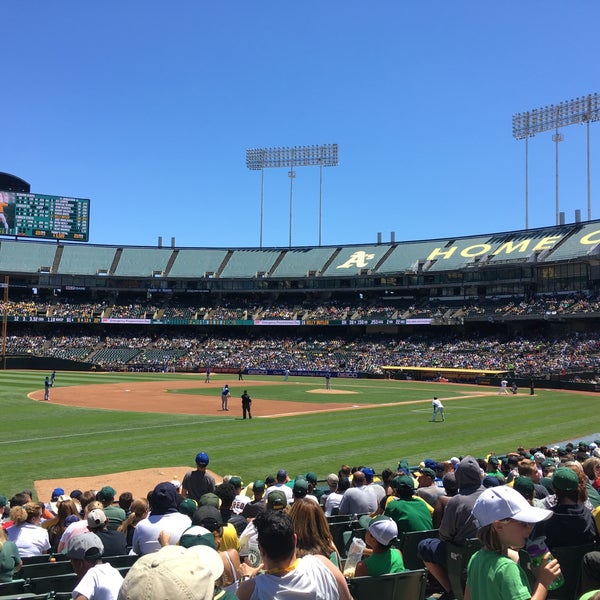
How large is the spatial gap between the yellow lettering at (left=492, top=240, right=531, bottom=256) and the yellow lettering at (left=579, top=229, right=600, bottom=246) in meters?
6.86

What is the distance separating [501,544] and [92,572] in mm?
3235

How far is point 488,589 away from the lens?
12.2 feet

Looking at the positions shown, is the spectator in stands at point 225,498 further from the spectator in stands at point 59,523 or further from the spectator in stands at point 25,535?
the spectator in stands at point 59,523

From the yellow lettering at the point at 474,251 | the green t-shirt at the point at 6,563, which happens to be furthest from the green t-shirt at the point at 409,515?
the yellow lettering at the point at 474,251

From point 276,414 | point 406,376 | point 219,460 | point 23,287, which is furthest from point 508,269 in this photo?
point 23,287

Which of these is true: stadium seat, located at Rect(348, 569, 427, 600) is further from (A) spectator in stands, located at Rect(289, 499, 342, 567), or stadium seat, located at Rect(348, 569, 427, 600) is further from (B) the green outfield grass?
(B) the green outfield grass

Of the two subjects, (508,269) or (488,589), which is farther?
(508,269)

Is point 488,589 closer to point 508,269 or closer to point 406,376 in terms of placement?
point 406,376

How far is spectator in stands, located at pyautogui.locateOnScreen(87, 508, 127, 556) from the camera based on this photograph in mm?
6781

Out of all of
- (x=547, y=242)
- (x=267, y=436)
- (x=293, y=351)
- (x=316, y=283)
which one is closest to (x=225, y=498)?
(x=267, y=436)

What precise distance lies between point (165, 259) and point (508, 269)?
53.8 metres

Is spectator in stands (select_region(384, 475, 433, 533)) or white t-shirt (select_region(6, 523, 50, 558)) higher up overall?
spectator in stands (select_region(384, 475, 433, 533))

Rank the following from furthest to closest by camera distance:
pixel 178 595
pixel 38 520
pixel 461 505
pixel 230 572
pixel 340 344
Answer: pixel 340 344 < pixel 38 520 < pixel 461 505 < pixel 230 572 < pixel 178 595

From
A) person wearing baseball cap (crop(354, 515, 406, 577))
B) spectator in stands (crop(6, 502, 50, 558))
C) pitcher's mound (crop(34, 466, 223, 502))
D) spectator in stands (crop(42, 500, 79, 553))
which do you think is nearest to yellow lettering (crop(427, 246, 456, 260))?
pitcher's mound (crop(34, 466, 223, 502))
